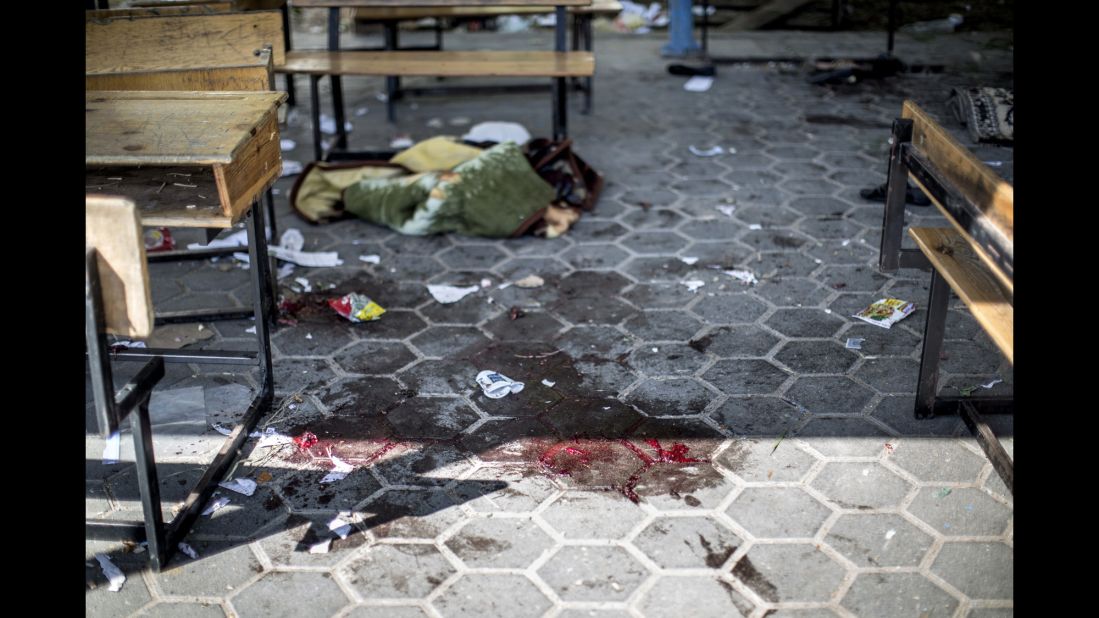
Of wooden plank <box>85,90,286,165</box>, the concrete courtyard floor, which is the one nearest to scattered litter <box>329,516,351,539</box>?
the concrete courtyard floor

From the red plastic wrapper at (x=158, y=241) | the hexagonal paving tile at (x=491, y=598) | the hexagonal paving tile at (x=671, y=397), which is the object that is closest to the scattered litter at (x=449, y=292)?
the hexagonal paving tile at (x=671, y=397)

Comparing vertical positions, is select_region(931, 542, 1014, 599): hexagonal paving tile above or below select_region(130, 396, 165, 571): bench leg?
below

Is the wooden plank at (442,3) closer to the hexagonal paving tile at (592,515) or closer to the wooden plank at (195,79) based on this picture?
the wooden plank at (195,79)

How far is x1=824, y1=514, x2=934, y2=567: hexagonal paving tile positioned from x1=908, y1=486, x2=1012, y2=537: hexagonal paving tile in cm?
8

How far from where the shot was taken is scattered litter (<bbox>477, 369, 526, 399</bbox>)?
Answer: 412 cm

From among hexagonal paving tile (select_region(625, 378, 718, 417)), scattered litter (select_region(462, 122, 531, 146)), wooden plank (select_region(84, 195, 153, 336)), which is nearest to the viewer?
wooden plank (select_region(84, 195, 153, 336))

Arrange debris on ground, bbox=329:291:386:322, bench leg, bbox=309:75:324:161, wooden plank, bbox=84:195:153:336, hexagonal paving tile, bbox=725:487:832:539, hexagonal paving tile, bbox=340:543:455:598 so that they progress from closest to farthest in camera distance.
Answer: wooden plank, bbox=84:195:153:336 < hexagonal paving tile, bbox=340:543:455:598 < hexagonal paving tile, bbox=725:487:832:539 < debris on ground, bbox=329:291:386:322 < bench leg, bbox=309:75:324:161

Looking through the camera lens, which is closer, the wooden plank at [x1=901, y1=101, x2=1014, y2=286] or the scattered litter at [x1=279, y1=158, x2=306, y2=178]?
the wooden plank at [x1=901, y1=101, x2=1014, y2=286]

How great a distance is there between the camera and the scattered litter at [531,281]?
5.14 meters

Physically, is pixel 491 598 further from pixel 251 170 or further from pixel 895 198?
pixel 895 198

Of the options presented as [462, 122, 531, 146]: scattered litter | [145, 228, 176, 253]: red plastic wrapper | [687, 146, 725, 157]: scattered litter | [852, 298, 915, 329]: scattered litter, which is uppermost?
[462, 122, 531, 146]: scattered litter

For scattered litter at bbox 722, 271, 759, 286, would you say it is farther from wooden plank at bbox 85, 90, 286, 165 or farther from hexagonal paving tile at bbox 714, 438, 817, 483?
wooden plank at bbox 85, 90, 286, 165
